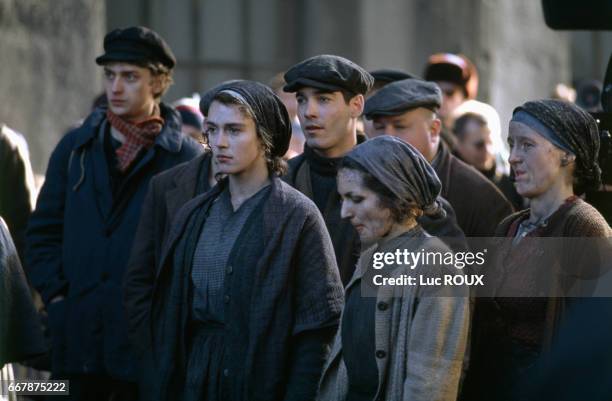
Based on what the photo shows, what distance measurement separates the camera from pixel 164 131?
A: 673 centimetres

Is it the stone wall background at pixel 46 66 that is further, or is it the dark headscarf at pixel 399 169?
the stone wall background at pixel 46 66

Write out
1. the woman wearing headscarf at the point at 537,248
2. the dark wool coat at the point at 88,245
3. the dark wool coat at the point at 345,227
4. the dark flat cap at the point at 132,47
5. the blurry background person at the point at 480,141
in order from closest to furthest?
the woman wearing headscarf at the point at 537,248
the dark wool coat at the point at 345,227
the dark wool coat at the point at 88,245
the dark flat cap at the point at 132,47
the blurry background person at the point at 480,141

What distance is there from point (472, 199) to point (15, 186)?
251cm

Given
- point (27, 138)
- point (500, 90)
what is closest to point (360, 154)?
point (27, 138)

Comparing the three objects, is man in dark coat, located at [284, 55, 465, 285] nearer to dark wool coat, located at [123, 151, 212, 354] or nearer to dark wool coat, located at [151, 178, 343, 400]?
dark wool coat, located at [123, 151, 212, 354]

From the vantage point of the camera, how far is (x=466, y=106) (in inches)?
342

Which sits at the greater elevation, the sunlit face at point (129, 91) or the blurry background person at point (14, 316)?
the sunlit face at point (129, 91)

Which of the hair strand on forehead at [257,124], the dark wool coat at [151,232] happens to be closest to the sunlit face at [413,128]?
the dark wool coat at [151,232]

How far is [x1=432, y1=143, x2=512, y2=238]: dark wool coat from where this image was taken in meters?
6.24

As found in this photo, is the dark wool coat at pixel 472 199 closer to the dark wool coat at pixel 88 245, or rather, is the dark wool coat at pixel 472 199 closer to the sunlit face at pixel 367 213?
the dark wool coat at pixel 88 245

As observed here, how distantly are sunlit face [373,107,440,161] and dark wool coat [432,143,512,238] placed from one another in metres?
0.09

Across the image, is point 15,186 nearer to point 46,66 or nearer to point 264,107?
point 264,107

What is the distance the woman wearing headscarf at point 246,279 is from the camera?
5.09m

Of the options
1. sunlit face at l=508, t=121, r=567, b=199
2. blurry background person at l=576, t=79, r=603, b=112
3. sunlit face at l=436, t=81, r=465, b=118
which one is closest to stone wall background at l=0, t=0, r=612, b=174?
sunlit face at l=436, t=81, r=465, b=118
